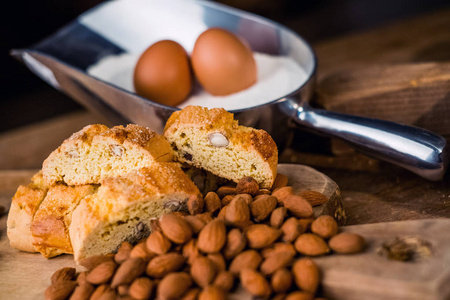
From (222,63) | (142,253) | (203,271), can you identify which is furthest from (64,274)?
(222,63)

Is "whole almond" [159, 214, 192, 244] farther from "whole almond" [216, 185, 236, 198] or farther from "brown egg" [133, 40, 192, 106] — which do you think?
"brown egg" [133, 40, 192, 106]

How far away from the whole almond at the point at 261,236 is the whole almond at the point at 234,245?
12 millimetres

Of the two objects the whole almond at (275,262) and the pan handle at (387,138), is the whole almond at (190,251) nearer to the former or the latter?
the whole almond at (275,262)

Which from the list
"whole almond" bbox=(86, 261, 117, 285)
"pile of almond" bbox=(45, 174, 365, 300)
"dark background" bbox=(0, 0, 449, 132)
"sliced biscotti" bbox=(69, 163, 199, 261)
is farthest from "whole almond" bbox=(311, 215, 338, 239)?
"dark background" bbox=(0, 0, 449, 132)

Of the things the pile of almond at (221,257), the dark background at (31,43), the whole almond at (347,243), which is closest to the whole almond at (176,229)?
the pile of almond at (221,257)

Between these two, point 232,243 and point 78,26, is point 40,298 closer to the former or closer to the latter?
point 232,243

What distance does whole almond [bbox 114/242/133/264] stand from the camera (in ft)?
2.38

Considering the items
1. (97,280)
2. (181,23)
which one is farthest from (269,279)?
(181,23)

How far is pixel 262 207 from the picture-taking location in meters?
0.76

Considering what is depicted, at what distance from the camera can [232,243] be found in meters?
0.70

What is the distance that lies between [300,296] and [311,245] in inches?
3.7

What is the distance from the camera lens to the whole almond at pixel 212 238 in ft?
2.24

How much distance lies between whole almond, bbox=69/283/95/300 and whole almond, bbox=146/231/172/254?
10cm

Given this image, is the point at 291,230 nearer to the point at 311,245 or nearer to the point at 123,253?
the point at 311,245
